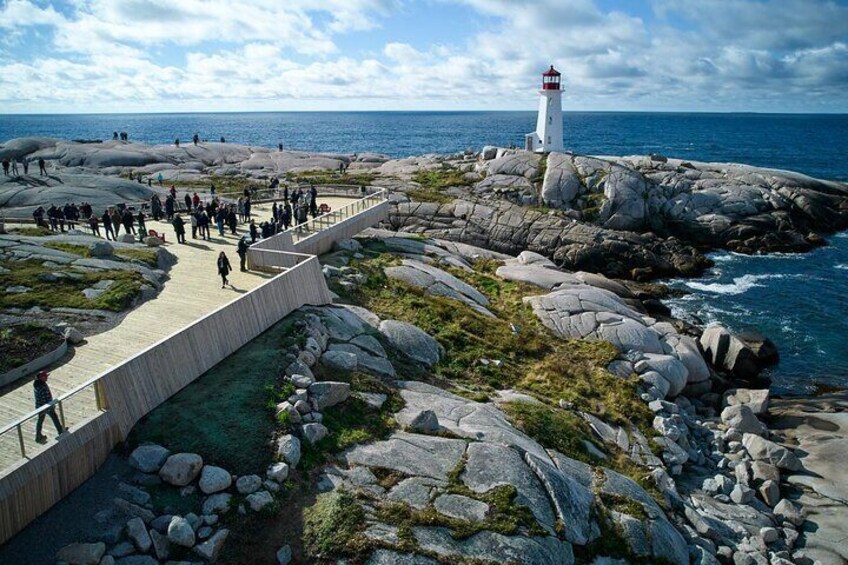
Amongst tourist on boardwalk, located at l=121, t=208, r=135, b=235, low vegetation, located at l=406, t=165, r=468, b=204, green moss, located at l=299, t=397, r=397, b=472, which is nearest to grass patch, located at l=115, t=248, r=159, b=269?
tourist on boardwalk, located at l=121, t=208, r=135, b=235

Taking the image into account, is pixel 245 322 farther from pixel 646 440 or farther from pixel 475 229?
pixel 475 229

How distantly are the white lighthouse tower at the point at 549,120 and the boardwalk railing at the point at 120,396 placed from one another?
54702 millimetres

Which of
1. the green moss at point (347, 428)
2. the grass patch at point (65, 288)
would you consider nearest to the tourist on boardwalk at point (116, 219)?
the grass patch at point (65, 288)

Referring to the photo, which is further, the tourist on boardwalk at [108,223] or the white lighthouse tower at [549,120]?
the white lighthouse tower at [549,120]

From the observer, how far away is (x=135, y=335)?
66.2ft

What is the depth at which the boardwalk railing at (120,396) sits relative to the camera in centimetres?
1270

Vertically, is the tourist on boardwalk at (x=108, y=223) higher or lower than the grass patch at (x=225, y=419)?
higher

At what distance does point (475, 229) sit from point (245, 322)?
111 feet

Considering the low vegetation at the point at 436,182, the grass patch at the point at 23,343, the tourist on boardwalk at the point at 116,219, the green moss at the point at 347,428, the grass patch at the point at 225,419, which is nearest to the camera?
the grass patch at the point at 225,419

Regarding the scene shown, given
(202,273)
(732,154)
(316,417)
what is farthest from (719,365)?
(732,154)

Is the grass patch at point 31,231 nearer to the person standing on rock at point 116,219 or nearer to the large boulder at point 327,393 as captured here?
the person standing on rock at point 116,219

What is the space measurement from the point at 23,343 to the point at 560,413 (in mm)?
18145

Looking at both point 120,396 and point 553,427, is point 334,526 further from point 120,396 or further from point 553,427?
point 553,427

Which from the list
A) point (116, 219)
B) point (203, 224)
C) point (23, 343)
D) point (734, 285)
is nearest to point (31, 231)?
point (116, 219)
